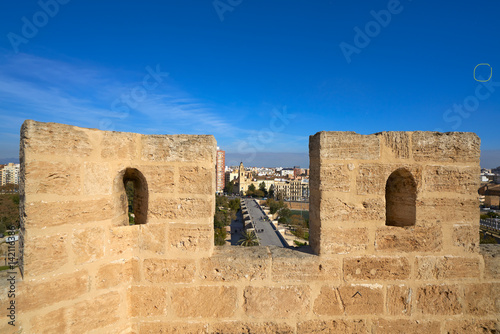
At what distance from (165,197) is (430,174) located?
2.44 m

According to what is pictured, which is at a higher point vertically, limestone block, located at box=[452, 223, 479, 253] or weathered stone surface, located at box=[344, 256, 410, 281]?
limestone block, located at box=[452, 223, 479, 253]

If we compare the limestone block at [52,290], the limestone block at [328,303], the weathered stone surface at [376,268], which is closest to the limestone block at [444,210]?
the weathered stone surface at [376,268]

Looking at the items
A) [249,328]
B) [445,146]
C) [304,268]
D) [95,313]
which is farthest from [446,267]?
[95,313]

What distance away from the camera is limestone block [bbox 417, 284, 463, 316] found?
8.03 ft

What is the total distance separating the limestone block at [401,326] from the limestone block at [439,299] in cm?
12

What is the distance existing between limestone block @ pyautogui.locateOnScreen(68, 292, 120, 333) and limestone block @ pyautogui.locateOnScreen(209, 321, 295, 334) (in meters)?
0.86

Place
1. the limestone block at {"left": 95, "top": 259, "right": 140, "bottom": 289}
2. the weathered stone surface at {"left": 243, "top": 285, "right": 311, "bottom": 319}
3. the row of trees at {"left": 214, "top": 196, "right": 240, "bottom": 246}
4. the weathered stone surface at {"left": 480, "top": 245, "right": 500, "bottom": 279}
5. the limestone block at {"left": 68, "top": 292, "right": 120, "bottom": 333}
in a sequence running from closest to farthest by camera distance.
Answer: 1. the limestone block at {"left": 68, "top": 292, "right": 120, "bottom": 333}
2. the limestone block at {"left": 95, "top": 259, "right": 140, "bottom": 289}
3. the weathered stone surface at {"left": 243, "top": 285, "right": 311, "bottom": 319}
4. the weathered stone surface at {"left": 480, "top": 245, "right": 500, "bottom": 279}
5. the row of trees at {"left": 214, "top": 196, "right": 240, "bottom": 246}

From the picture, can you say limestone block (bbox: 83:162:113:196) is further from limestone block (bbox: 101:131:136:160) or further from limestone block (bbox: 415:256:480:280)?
limestone block (bbox: 415:256:480:280)

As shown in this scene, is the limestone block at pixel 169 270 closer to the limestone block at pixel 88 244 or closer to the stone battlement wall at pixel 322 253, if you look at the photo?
the stone battlement wall at pixel 322 253

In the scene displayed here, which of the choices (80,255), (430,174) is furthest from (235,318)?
(430,174)

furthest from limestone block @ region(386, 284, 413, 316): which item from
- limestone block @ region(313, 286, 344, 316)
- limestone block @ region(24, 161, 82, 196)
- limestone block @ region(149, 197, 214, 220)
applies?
limestone block @ region(24, 161, 82, 196)

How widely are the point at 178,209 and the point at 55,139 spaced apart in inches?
43.8

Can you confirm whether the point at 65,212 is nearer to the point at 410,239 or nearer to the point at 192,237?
the point at 192,237

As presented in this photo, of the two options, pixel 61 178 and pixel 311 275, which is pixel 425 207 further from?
pixel 61 178
